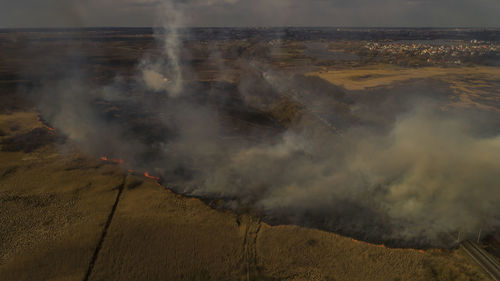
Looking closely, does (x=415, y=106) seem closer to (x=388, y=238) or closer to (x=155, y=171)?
(x=388, y=238)

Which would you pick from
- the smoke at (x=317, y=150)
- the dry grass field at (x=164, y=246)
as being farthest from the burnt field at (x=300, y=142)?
the dry grass field at (x=164, y=246)

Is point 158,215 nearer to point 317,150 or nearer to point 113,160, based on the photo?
point 113,160

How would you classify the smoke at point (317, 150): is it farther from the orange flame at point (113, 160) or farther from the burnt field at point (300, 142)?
the orange flame at point (113, 160)

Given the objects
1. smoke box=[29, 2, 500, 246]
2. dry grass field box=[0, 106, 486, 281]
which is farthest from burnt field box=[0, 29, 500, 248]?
dry grass field box=[0, 106, 486, 281]

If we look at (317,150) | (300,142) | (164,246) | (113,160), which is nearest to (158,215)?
(164,246)

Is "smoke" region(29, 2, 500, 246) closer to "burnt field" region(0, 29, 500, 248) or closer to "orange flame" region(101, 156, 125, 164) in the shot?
"burnt field" region(0, 29, 500, 248)

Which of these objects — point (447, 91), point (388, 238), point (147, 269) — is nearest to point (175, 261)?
point (147, 269)
